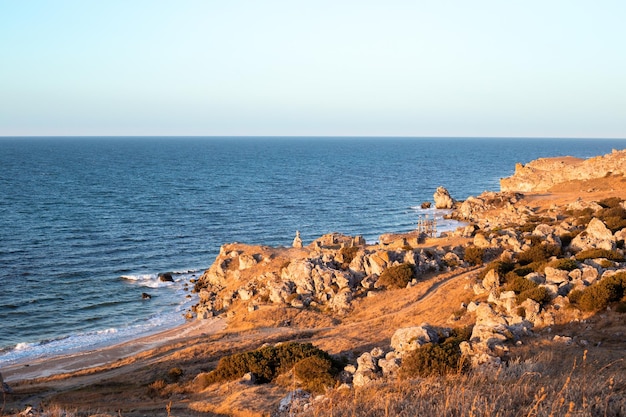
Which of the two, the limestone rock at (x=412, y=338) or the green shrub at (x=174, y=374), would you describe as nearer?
the limestone rock at (x=412, y=338)

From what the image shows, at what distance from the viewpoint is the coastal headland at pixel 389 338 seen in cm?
1338

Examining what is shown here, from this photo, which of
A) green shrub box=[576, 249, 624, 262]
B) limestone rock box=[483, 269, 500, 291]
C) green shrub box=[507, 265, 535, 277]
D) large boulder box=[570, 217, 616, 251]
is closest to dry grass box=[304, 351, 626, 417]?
limestone rock box=[483, 269, 500, 291]

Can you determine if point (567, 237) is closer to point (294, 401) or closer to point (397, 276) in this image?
point (397, 276)

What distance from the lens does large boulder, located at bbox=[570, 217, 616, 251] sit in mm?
37428

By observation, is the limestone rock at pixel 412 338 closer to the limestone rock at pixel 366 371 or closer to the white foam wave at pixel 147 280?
the limestone rock at pixel 366 371

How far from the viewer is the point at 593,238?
38844 millimetres

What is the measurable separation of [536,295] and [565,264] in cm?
584

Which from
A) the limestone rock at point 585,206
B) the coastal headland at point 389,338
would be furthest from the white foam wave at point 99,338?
the limestone rock at point 585,206

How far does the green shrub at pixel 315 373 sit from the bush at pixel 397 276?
19198mm

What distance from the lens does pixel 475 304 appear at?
30719 mm

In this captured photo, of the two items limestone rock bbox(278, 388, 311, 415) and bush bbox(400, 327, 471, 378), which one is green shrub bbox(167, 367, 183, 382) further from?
bush bbox(400, 327, 471, 378)

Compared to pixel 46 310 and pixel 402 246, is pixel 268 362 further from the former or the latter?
pixel 46 310

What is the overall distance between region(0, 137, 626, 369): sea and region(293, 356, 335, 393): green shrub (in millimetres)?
22848

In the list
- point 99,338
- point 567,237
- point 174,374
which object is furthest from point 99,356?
point 567,237
